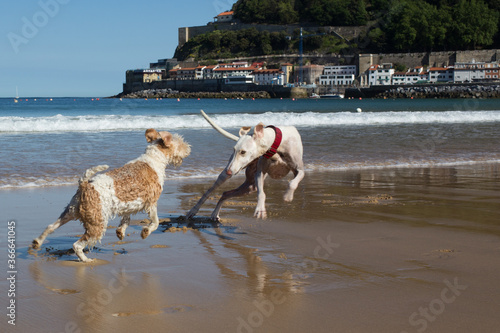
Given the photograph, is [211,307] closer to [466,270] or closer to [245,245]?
[245,245]

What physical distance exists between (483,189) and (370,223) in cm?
343

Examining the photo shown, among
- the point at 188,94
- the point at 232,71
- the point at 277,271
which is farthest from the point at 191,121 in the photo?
the point at 232,71

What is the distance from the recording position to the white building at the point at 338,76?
5271 inches

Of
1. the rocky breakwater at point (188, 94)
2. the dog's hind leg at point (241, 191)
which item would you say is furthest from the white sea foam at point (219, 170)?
the rocky breakwater at point (188, 94)

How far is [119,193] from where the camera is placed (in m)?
4.91

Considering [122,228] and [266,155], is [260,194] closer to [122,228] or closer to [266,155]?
[266,155]

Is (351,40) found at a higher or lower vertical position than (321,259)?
higher

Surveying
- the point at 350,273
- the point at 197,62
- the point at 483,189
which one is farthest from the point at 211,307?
the point at 197,62

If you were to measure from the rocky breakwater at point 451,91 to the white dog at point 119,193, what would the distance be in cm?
10485

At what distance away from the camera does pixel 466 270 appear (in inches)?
182

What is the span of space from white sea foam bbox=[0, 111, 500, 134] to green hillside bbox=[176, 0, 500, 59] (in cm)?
10655

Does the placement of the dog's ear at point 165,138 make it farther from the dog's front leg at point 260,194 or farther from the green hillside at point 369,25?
the green hillside at point 369,25

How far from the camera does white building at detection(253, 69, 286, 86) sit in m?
137

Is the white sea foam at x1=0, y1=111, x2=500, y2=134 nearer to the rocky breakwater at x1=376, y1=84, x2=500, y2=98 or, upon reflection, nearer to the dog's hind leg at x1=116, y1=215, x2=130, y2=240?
the dog's hind leg at x1=116, y1=215, x2=130, y2=240
